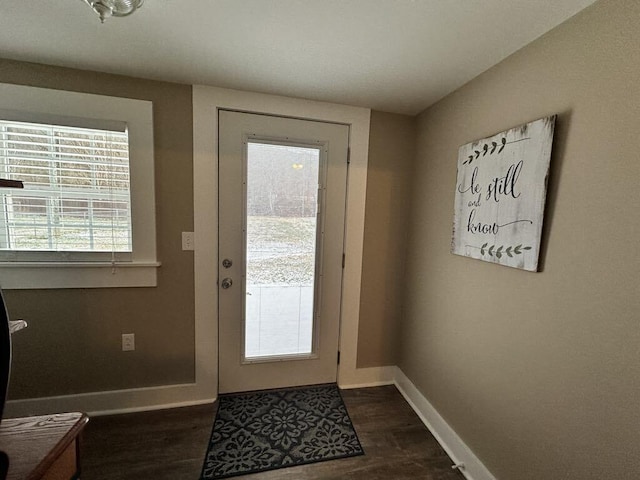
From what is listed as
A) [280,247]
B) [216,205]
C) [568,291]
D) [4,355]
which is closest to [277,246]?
[280,247]

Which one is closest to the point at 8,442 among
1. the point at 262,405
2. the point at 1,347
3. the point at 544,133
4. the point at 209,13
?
the point at 1,347

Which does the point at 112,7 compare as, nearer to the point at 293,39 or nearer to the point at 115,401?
the point at 293,39

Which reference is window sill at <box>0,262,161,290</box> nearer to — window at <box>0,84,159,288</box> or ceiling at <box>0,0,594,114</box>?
window at <box>0,84,159,288</box>

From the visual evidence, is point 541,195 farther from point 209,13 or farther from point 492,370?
point 209,13

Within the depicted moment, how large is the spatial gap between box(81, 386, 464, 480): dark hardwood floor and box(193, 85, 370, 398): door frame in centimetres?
29

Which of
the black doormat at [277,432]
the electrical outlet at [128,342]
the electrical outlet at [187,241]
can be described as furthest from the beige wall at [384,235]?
the electrical outlet at [128,342]

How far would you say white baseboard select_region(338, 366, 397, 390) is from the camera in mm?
2144

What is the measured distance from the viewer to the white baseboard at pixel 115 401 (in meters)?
1.68

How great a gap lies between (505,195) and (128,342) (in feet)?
7.79

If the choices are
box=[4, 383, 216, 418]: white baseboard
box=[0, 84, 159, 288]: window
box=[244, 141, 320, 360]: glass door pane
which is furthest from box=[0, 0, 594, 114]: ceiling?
box=[4, 383, 216, 418]: white baseboard

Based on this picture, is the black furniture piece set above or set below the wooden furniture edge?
above

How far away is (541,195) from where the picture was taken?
1.08 m

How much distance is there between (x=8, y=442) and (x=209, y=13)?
1.58 meters

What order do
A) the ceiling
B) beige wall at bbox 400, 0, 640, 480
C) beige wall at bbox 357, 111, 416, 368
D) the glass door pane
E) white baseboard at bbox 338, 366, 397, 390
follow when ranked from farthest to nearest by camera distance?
white baseboard at bbox 338, 366, 397, 390, beige wall at bbox 357, 111, 416, 368, the glass door pane, the ceiling, beige wall at bbox 400, 0, 640, 480
